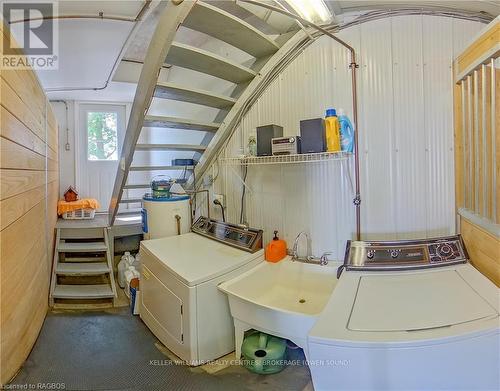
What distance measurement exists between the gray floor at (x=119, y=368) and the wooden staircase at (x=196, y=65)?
1188 mm

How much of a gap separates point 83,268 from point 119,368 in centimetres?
134

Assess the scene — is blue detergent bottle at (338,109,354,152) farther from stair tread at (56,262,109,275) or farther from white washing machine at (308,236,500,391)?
stair tread at (56,262,109,275)

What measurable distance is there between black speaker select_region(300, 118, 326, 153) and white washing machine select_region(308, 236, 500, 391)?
31.5 inches

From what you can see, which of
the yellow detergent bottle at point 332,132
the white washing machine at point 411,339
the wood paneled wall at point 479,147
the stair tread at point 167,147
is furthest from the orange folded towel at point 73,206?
the wood paneled wall at point 479,147

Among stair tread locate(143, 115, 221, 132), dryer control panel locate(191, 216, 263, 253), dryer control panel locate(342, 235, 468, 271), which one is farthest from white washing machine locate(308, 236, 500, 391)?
stair tread locate(143, 115, 221, 132)

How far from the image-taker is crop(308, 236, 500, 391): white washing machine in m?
0.81

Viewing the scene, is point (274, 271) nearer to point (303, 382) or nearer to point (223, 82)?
point (303, 382)

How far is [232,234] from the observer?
2.05m

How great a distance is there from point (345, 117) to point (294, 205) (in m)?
0.68

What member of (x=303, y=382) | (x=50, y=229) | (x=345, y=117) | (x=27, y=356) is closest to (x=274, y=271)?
(x=303, y=382)

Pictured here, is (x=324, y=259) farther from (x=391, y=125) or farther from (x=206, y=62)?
(x=206, y=62)

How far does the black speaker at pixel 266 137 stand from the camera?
181 cm

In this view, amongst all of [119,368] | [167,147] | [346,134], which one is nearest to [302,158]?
[346,134]

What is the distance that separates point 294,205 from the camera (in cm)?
191
